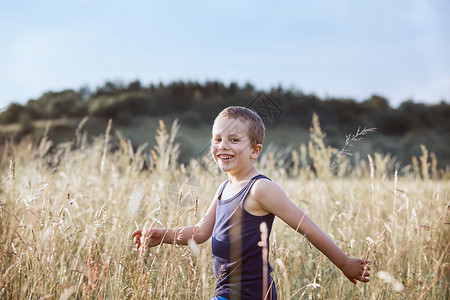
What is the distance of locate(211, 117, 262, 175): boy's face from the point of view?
5.44ft

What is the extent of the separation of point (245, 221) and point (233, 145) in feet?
1.10

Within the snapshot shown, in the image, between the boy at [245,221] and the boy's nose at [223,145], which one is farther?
the boy's nose at [223,145]

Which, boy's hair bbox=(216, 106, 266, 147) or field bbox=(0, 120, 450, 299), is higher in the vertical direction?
boy's hair bbox=(216, 106, 266, 147)

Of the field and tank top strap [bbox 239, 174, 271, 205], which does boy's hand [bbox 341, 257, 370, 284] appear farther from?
tank top strap [bbox 239, 174, 271, 205]

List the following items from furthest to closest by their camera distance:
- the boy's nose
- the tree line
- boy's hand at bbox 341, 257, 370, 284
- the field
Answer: the tree line → the field → the boy's nose → boy's hand at bbox 341, 257, 370, 284

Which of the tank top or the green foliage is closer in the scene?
the tank top

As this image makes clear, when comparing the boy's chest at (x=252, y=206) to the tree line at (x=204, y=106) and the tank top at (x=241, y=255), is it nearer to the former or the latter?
the tank top at (x=241, y=255)

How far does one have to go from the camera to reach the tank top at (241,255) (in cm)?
155

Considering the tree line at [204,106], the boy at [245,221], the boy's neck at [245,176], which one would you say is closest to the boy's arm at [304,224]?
the boy at [245,221]

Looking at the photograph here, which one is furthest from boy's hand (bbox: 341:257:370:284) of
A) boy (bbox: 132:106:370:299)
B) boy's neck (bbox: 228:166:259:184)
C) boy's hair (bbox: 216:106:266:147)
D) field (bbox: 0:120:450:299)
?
boy's hair (bbox: 216:106:266:147)

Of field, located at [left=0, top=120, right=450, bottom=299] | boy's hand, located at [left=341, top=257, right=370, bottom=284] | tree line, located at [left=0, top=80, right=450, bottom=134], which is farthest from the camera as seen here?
tree line, located at [left=0, top=80, right=450, bottom=134]

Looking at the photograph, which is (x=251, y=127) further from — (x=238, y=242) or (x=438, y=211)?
(x=438, y=211)

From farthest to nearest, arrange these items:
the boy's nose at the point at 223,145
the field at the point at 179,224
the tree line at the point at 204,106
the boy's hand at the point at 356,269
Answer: the tree line at the point at 204,106 → the field at the point at 179,224 → the boy's nose at the point at 223,145 → the boy's hand at the point at 356,269

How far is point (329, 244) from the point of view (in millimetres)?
1500
